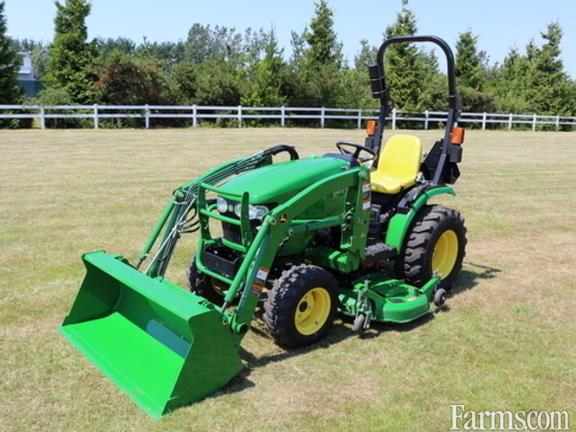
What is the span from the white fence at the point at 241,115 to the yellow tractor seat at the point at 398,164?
782 inches

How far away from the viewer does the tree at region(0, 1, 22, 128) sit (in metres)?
24.3

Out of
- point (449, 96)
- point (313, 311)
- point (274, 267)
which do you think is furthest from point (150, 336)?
point (449, 96)

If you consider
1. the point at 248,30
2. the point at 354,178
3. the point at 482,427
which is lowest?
the point at 482,427

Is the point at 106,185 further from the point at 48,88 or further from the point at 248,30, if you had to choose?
the point at 248,30

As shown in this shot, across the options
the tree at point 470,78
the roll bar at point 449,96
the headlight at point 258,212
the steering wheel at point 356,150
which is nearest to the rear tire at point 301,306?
the headlight at point 258,212

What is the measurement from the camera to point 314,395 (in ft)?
11.6

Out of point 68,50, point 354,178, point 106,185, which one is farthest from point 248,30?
point 354,178

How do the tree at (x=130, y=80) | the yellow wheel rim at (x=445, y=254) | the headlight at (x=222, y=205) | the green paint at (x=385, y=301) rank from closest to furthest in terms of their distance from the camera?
the headlight at (x=222, y=205), the green paint at (x=385, y=301), the yellow wheel rim at (x=445, y=254), the tree at (x=130, y=80)

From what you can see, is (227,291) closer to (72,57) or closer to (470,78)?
(72,57)

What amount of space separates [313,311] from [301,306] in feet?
0.40

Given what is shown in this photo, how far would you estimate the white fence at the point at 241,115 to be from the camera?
74.9 feet

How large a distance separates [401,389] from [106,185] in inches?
310

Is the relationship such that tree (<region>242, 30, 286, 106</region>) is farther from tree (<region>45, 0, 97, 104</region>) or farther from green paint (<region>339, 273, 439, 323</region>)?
green paint (<region>339, 273, 439, 323</region>)

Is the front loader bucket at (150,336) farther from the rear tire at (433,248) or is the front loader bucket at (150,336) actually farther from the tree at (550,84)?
the tree at (550,84)
